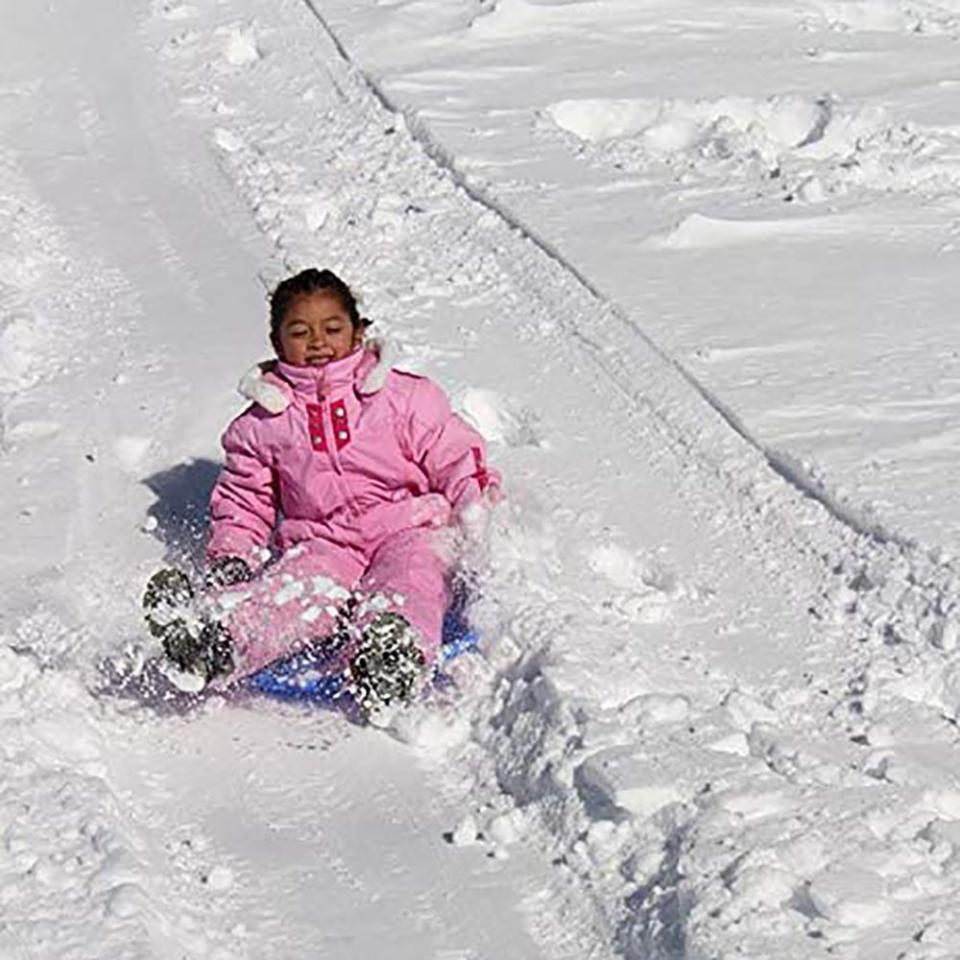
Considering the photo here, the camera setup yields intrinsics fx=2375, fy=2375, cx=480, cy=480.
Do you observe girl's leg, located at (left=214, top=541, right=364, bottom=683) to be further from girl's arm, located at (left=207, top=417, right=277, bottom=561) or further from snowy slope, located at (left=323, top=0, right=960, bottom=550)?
→ snowy slope, located at (left=323, top=0, right=960, bottom=550)

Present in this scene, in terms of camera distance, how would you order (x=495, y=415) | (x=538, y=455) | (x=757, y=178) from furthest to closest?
(x=757, y=178) → (x=495, y=415) → (x=538, y=455)

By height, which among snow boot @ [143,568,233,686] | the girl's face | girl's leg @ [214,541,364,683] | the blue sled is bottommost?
the blue sled

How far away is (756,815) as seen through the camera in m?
3.99

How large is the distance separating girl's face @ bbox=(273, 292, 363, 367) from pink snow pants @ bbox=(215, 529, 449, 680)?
43 centimetres

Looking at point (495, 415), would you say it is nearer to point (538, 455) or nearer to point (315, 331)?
point (538, 455)

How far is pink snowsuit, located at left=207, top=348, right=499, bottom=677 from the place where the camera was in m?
5.25

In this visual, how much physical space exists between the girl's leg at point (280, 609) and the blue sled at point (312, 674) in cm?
3

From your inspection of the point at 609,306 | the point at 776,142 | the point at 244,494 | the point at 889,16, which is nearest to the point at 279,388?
the point at 244,494

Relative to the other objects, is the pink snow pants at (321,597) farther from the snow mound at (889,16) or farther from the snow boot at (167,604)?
the snow mound at (889,16)

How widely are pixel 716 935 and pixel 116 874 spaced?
3.25 feet

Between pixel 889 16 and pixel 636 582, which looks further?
pixel 889 16

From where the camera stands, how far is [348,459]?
17.3 ft

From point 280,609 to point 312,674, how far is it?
0.65 feet

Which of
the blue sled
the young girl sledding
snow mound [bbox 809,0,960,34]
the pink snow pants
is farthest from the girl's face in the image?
snow mound [bbox 809,0,960,34]
